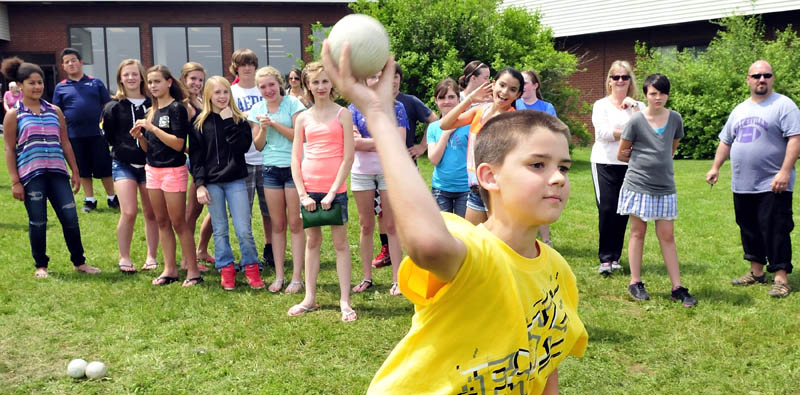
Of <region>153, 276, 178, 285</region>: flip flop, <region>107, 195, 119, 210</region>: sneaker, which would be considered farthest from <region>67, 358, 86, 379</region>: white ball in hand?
<region>107, 195, 119, 210</region>: sneaker

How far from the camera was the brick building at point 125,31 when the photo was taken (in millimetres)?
27172

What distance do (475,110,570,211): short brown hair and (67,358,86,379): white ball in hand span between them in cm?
351

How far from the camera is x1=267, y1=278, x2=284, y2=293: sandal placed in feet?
20.5

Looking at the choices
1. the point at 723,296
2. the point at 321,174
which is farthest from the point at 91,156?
the point at 723,296

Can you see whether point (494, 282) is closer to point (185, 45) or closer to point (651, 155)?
point (651, 155)

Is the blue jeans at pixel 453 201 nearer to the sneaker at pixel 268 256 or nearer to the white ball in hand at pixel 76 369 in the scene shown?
the sneaker at pixel 268 256

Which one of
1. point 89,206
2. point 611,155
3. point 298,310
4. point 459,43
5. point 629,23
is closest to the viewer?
point 298,310

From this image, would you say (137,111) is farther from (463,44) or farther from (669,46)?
(669,46)

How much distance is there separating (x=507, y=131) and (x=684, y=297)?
4.57m

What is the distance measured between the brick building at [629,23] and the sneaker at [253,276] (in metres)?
17.2

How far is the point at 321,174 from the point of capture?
18.5ft

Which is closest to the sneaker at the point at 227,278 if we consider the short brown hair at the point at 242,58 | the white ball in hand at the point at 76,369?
the white ball in hand at the point at 76,369

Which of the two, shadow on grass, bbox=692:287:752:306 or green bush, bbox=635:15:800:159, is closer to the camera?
shadow on grass, bbox=692:287:752:306

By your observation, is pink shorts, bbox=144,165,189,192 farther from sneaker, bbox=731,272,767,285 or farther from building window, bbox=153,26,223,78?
building window, bbox=153,26,223,78
